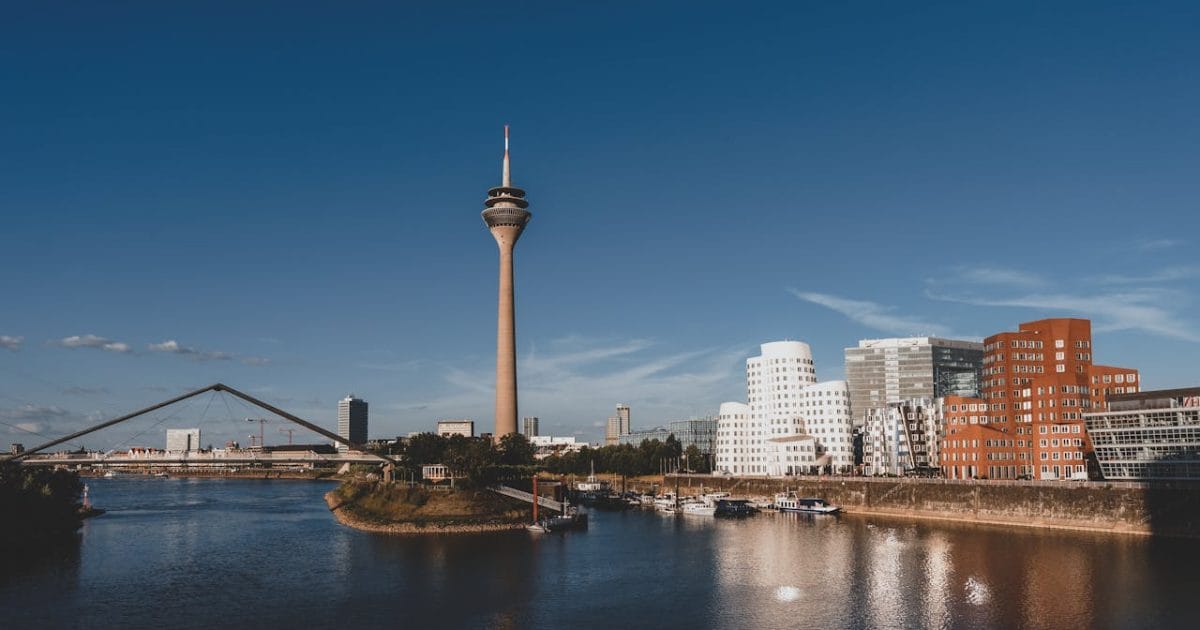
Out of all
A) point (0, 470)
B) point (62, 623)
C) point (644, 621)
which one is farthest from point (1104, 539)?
point (0, 470)

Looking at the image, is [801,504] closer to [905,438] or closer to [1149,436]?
[905,438]

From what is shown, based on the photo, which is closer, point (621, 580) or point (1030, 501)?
point (621, 580)

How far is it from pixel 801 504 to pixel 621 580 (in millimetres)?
67921

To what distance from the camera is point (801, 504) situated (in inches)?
5261

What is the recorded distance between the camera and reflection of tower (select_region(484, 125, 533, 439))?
545ft

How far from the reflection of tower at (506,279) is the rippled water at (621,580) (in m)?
60.4

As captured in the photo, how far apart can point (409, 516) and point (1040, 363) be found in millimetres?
92767

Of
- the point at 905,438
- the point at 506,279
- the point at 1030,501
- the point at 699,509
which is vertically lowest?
the point at 699,509

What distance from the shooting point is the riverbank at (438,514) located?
348 ft

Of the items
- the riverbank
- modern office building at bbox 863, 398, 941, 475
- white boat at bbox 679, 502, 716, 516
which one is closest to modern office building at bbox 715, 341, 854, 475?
modern office building at bbox 863, 398, 941, 475

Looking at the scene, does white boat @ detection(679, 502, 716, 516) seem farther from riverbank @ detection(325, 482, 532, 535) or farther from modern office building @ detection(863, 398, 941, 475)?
modern office building @ detection(863, 398, 941, 475)

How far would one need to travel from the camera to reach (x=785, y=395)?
179 meters

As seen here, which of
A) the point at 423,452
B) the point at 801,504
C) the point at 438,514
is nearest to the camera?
the point at 438,514

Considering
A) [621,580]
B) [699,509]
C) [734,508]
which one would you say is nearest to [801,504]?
[734,508]
